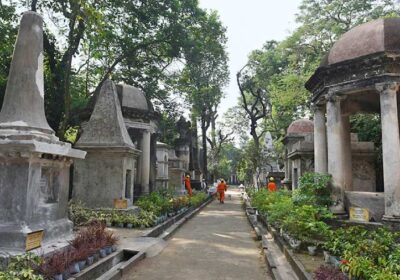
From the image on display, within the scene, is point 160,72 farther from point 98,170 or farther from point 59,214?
point 59,214

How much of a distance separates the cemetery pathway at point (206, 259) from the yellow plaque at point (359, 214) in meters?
2.62

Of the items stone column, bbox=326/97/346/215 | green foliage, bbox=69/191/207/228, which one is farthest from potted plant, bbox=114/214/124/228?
stone column, bbox=326/97/346/215

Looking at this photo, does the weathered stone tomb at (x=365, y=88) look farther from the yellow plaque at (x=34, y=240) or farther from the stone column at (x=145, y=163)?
the stone column at (x=145, y=163)

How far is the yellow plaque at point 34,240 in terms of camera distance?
17.3ft

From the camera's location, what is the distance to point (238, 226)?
1320 cm

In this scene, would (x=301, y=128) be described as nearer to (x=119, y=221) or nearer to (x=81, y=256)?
(x=119, y=221)

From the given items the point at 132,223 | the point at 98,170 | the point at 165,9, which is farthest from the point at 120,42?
the point at 132,223

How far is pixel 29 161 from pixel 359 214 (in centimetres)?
781

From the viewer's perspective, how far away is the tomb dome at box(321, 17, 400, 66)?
8.80 meters

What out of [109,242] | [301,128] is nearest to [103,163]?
[109,242]

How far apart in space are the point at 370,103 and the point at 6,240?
39.2 feet

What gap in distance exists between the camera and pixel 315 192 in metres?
9.54

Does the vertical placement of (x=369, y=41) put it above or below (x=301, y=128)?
above

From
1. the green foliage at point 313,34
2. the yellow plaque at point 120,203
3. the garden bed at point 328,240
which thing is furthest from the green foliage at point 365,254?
the green foliage at point 313,34
